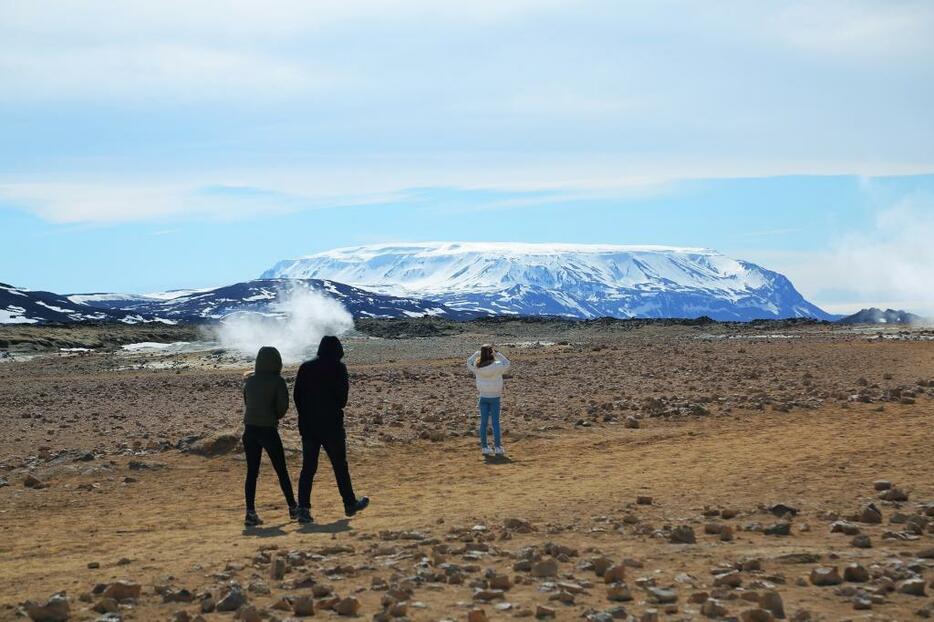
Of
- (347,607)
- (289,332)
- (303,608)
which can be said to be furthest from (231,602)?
(289,332)

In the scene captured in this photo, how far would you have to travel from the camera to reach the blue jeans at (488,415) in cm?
1970

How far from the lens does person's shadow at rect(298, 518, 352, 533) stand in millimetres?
13008

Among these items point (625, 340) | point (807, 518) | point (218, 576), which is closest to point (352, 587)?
point (218, 576)

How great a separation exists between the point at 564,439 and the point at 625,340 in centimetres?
4916

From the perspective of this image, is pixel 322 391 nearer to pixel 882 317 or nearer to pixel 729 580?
pixel 729 580

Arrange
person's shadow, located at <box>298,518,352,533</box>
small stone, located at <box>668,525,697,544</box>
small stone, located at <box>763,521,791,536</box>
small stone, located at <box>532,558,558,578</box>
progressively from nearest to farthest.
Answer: small stone, located at <box>532,558,558,578</box>, small stone, located at <box>668,525,697,544</box>, small stone, located at <box>763,521,791,536</box>, person's shadow, located at <box>298,518,352,533</box>

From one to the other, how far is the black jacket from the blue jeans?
19.3 feet

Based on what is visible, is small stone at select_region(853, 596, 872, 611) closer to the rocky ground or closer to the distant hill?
the rocky ground

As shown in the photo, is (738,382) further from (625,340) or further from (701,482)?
(625,340)

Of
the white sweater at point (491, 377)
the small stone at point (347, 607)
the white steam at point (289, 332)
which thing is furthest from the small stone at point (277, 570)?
the white steam at point (289, 332)

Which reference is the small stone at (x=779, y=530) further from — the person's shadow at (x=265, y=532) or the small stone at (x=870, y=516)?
the person's shadow at (x=265, y=532)

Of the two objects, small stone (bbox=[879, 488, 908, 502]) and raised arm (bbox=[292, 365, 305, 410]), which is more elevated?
raised arm (bbox=[292, 365, 305, 410])

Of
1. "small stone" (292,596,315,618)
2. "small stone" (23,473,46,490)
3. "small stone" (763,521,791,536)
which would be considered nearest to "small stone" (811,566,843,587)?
"small stone" (763,521,791,536)

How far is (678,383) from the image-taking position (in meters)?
32.2
